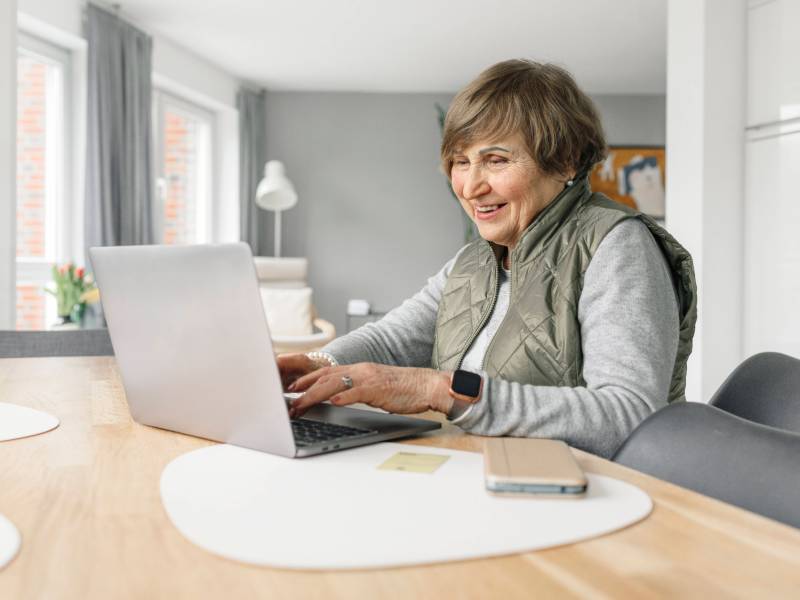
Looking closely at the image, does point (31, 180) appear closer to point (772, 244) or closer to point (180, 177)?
Result: point (180, 177)

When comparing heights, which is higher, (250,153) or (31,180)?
(250,153)

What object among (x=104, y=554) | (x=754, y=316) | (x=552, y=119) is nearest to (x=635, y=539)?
(x=104, y=554)

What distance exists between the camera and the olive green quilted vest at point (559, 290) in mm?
1230

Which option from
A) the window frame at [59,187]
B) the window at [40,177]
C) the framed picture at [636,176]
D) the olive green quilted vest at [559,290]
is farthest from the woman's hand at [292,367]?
the framed picture at [636,176]

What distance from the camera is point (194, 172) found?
7.22 metres

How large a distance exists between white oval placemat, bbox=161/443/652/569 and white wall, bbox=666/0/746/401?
294 centimetres

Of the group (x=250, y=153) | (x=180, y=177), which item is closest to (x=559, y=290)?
(x=180, y=177)

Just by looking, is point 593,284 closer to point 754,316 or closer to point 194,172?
point 754,316

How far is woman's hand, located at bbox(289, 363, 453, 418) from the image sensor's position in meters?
1.04

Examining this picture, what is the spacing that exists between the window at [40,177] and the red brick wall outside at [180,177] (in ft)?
4.73

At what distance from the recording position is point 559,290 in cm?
125

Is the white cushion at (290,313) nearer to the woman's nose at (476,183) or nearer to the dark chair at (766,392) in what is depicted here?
the woman's nose at (476,183)

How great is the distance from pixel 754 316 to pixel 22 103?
4161 mm

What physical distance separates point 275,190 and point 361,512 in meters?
6.32
